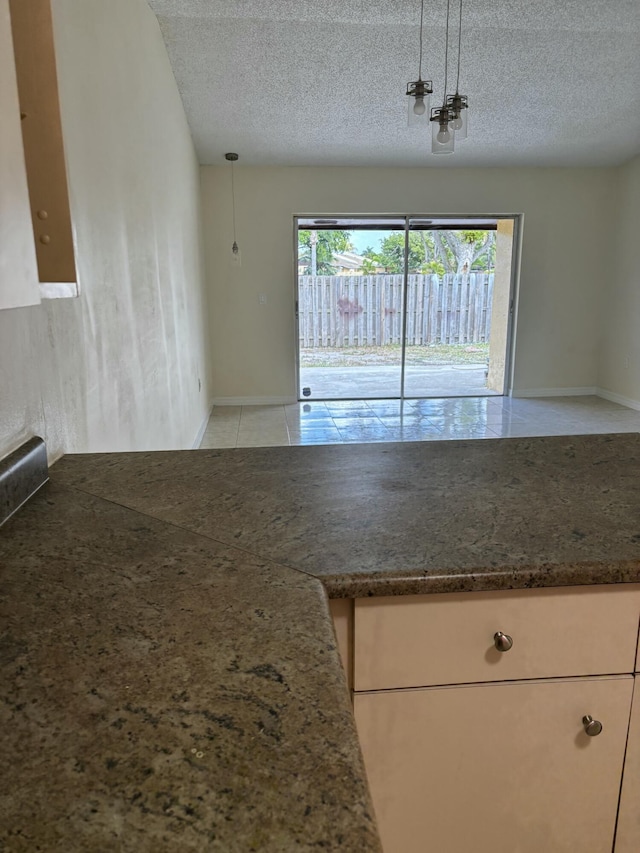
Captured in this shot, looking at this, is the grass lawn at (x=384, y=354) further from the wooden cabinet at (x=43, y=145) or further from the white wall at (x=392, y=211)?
the wooden cabinet at (x=43, y=145)

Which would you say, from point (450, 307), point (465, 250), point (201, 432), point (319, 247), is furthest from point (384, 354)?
point (201, 432)

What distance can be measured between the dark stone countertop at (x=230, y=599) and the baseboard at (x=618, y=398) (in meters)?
5.09

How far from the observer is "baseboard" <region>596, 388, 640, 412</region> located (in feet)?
19.5

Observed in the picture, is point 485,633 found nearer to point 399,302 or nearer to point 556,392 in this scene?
point 399,302

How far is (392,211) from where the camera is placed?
6.00 metres

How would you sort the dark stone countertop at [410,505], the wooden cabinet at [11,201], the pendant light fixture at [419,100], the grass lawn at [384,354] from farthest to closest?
the grass lawn at [384,354], the pendant light fixture at [419,100], the dark stone countertop at [410,505], the wooden cabinet at [11,201]

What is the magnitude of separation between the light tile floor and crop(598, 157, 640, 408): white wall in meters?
0.33

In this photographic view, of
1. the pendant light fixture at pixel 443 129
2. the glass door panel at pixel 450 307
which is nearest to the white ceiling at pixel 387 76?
the glass door panel at pixel 450 307

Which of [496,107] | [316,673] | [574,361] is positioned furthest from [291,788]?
[574,361]

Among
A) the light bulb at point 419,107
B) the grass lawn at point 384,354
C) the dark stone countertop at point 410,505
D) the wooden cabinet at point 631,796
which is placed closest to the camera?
the dark stone countertop at point 410,505

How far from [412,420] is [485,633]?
15.1 feet

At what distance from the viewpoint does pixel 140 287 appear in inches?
106

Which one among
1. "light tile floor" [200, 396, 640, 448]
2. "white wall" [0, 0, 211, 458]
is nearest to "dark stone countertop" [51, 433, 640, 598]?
"white wall" [0, 0, 211, 458]

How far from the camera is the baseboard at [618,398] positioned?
594cm
